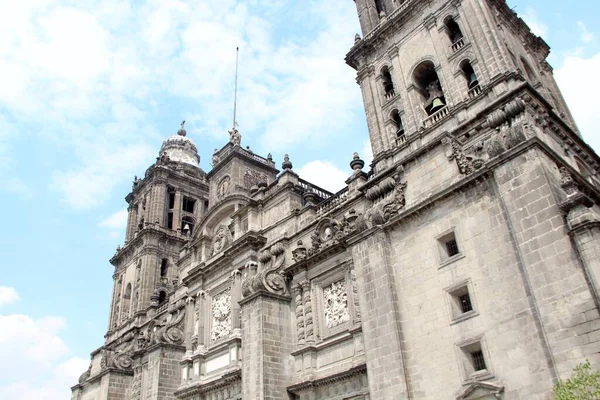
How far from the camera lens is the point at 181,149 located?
52.0 meters

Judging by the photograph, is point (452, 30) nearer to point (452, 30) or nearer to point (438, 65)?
point (452, 30)

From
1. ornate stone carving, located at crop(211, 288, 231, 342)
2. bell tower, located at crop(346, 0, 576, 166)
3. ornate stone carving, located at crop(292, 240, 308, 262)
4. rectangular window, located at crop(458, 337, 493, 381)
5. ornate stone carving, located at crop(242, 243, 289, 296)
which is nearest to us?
rectangular window, located at crop(458, 337, 493, 381)

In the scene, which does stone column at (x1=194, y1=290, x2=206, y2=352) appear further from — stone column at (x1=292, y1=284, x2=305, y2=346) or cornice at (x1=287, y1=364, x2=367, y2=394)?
cornice at (x1=287, y1=364, x2=367, y2=394)

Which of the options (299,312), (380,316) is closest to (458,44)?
(380,316)

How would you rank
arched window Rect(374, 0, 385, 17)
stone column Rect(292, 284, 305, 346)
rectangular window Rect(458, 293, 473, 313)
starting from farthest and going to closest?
arched window Rect(374, 0, 385, 17) < stone column Rect(292, 284, 305, 346) < rectangular window Rect(458, 293, 473, 313)

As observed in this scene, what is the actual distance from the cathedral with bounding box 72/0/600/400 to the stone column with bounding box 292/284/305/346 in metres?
0.09

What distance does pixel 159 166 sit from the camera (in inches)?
1804

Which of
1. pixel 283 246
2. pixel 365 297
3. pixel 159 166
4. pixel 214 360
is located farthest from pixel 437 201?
pixel 159 166

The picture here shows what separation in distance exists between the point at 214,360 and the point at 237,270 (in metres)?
4.73

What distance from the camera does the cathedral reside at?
14422 mm

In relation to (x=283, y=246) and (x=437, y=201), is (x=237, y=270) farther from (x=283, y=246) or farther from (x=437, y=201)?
(x=437, y=201)

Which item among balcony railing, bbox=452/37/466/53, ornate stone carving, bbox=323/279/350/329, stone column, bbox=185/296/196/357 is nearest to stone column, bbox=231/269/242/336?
stone column, bbox=185/296/196/357

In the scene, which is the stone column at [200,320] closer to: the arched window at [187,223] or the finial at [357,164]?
the finial at [357,164]

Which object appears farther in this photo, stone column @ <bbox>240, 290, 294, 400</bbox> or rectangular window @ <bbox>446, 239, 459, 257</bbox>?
stone column @ <bbox>240, 290, 294, 400</bbox>
